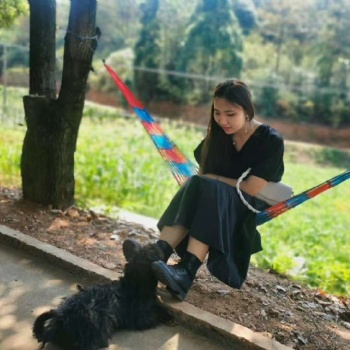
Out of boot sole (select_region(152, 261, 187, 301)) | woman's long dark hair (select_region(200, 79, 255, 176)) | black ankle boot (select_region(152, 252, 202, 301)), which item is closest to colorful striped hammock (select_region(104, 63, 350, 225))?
woman's long dark hair (select_region(200, 79, 255, 176))

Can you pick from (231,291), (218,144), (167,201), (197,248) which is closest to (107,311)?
(197,248)

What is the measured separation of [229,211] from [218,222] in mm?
108

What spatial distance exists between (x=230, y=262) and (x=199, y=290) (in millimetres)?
259

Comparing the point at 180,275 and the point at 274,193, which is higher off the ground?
the point at 274,193

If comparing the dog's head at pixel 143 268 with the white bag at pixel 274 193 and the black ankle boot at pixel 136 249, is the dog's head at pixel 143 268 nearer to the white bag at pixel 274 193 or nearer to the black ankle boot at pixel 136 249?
the black ankle boot at pixel 136 249

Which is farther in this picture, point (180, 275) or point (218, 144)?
point (218, 144)

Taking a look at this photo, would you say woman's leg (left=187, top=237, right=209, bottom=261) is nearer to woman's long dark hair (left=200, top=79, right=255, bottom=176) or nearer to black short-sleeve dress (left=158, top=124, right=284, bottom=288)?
black short-sleeve dress (left=158, top=124, right=284, bottom=288)

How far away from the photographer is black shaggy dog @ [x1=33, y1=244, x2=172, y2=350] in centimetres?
181

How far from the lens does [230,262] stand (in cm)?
223

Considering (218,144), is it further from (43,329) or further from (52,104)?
(52,104)

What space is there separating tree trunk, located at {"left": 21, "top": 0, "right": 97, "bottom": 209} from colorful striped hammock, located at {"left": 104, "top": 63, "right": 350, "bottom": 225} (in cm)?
36

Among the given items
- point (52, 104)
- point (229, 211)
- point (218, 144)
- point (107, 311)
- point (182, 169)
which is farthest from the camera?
point (52, 104)

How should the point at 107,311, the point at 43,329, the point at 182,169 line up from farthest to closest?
the point at 182,169 → the point at 107,311 → the point at 43,329

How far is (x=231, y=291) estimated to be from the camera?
96.2 inches
